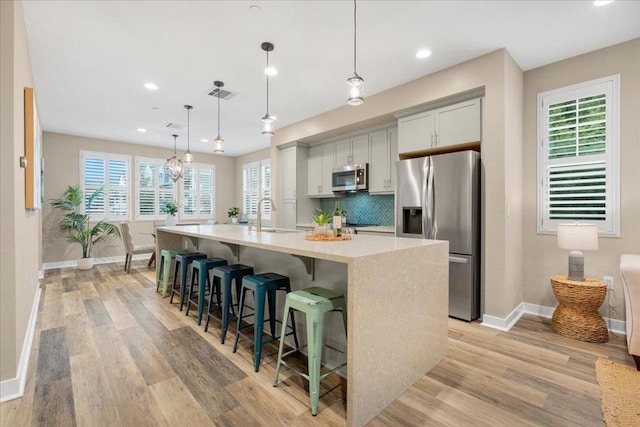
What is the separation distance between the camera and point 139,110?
15.7ft

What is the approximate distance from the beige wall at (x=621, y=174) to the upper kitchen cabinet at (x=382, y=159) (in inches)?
63.7

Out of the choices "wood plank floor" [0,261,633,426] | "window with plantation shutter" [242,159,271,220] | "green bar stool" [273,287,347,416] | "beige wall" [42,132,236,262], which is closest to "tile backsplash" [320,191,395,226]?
"wood plank floor" [0,261,633,426]

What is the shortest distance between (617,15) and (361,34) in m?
2.10

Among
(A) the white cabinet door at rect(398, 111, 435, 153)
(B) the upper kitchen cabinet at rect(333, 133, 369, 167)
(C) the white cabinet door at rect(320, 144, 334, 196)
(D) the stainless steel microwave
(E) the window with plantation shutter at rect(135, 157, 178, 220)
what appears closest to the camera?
(A) the white cabinet door at rect(398, 111, 435, 153)

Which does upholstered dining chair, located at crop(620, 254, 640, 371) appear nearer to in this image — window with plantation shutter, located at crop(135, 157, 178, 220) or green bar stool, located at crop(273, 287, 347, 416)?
green bar stool, located at crop(273, 287, 347, 416)

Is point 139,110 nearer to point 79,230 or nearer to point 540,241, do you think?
point 79,230

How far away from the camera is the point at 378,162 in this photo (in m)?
4.62

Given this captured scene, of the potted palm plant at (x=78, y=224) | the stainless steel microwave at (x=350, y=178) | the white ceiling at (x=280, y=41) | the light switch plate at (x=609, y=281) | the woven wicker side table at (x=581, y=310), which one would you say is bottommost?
the woven wicker side table at (x=581, y=310)

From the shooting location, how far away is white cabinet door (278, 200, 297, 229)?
571 cm

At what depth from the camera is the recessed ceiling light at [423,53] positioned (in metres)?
3.02

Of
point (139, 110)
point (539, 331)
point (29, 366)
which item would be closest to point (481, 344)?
point (539, 331)

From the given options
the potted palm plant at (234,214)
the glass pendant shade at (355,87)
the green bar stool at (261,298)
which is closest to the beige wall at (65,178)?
the potted palm plant at (234,214)

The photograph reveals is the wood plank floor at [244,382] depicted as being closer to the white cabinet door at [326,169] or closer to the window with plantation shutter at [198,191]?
the white cabinet door at [326,169]

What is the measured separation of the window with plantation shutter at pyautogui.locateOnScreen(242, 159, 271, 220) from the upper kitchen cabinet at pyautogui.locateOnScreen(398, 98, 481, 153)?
14.7 feet
